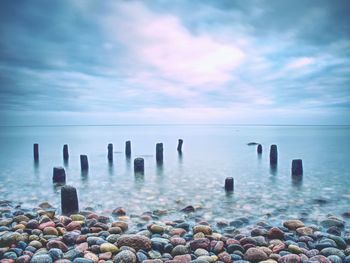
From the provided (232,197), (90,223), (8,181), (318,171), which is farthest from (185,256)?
(318,171)

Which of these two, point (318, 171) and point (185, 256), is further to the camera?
point (318, 171)

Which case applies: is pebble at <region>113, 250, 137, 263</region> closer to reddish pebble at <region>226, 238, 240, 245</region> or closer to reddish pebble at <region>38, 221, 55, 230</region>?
reddish pebble at <region>226, 238, 240, 245</region>

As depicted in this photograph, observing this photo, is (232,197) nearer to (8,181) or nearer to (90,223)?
(90,223)

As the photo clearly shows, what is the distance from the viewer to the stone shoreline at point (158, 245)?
5404mm

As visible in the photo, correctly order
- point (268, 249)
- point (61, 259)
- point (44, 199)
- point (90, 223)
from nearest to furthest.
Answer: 1. point (61, 259)
2. point (268, 249)
3. point (90, 223)
4. point (44, 199)

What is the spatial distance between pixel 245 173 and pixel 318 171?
5.02 m

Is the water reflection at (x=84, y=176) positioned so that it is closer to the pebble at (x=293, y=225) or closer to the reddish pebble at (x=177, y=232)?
the reddish pebble at (x=177, y=232)

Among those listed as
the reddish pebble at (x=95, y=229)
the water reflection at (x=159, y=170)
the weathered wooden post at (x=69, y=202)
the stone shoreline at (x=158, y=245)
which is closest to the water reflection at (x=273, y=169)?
the water reflection at (x=159, y=170)

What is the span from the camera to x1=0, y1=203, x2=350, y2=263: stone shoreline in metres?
5.40

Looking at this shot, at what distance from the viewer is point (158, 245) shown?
5988 millimetres

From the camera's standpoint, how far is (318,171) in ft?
65.5

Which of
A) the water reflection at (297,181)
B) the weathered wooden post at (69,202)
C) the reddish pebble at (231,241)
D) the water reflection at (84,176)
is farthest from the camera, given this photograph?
the water reflection at (84,176)

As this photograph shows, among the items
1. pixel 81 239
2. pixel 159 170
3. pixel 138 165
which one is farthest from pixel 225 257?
pixel 159 170

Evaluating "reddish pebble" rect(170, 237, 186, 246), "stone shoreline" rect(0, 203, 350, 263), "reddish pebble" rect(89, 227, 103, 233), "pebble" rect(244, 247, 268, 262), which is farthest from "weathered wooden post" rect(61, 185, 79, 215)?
"pebble" rect(244, 247, 268, 262)
